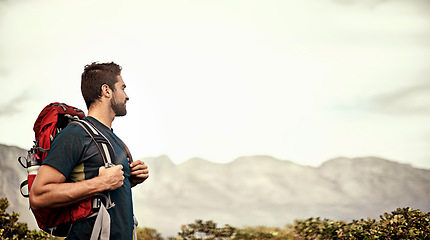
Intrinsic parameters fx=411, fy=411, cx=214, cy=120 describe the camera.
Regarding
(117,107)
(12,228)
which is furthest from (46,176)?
(12,228)

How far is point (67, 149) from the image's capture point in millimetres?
2869

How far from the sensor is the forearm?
275cm

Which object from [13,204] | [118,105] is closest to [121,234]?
[118,105]

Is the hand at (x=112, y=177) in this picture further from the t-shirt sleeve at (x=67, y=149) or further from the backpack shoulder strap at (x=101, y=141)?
the t-shirt sleeve at (x=67, y=149)

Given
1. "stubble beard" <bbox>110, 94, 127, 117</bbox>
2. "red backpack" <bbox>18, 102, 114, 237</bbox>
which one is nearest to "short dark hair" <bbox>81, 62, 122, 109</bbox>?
"stubble beard" <bbox>110, 94, 127, 117</bbox>

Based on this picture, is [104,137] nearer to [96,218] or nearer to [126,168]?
[126,168]

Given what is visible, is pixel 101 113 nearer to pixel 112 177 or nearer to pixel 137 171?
pixel 137 171

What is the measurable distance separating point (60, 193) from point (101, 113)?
828mm

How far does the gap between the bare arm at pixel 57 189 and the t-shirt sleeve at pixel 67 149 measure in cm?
4

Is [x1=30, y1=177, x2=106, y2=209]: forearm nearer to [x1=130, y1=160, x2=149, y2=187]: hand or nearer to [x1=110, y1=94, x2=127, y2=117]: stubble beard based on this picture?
[x1=130, y1=160, x2=149, y2=187]: hand

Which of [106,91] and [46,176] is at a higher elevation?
[106,91]

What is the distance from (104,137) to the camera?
3.14m

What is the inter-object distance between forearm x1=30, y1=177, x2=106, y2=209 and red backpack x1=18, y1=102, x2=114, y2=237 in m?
0.12

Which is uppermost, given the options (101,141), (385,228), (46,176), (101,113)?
(385,228)
